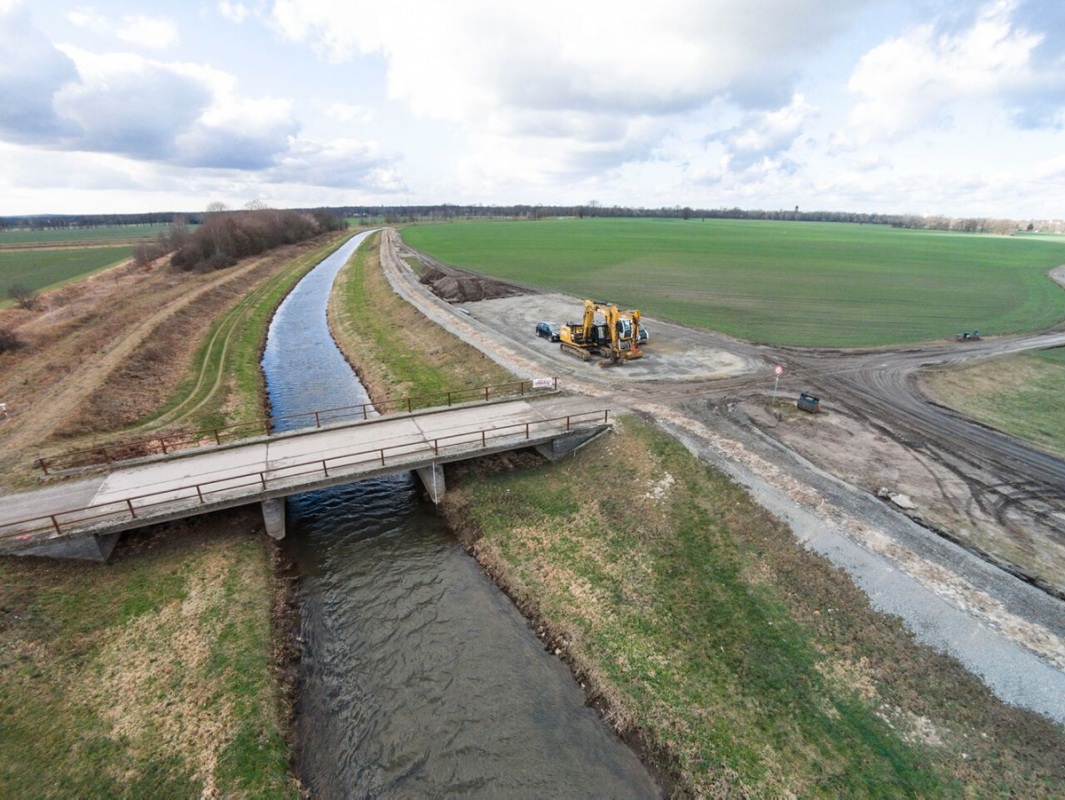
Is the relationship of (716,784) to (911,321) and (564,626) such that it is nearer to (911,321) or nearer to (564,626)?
(564,626)

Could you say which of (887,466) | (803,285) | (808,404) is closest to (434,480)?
(887,466)

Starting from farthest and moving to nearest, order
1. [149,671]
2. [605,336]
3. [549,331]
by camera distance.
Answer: [549,331] → [605,336] → [149,671]

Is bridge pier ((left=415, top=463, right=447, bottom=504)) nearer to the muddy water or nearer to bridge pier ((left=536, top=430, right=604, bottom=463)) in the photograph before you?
the muddy water

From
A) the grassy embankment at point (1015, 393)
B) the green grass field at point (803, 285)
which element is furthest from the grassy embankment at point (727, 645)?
the green grass field at point (803, 285)

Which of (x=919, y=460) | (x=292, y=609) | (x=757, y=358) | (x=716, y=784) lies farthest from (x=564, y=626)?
(x=757, y=358)

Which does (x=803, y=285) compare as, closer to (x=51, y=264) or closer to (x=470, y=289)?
(x=470, y=289)

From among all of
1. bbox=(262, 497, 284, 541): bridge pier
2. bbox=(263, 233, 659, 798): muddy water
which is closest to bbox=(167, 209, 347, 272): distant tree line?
bbox=(262, 497, 284, 541): bridge pier
